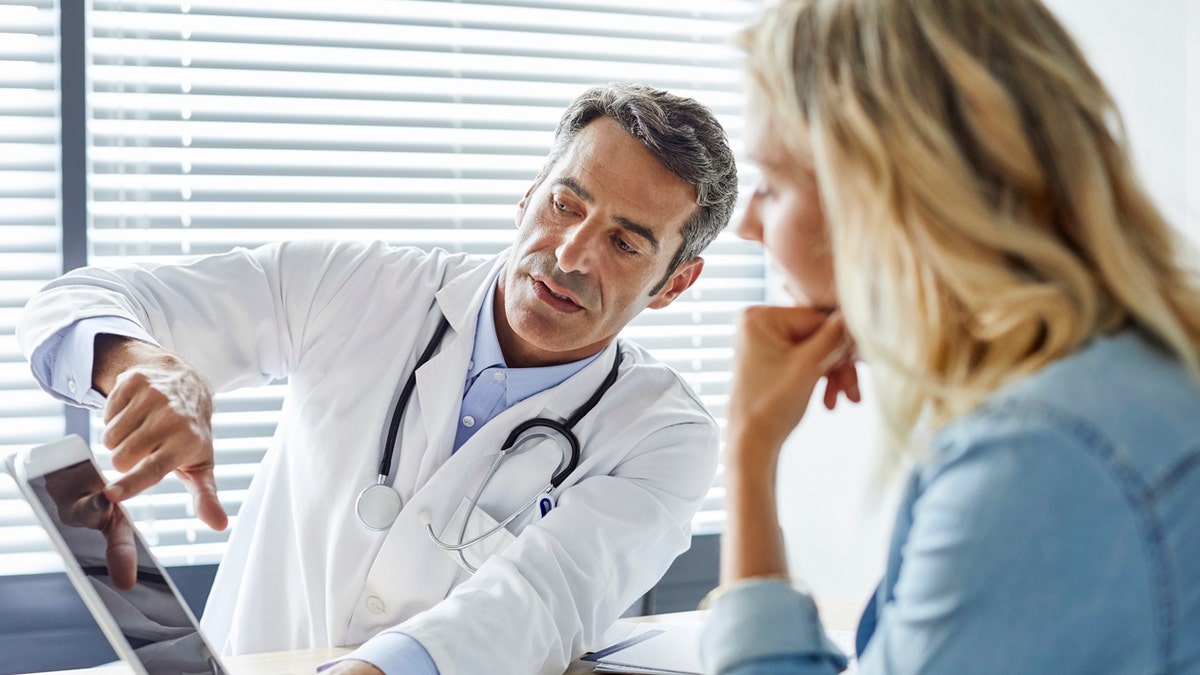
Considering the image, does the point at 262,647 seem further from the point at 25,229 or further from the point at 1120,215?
the point at 1120,215

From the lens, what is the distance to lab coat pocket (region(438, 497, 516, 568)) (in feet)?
4.99

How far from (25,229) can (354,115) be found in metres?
0.75

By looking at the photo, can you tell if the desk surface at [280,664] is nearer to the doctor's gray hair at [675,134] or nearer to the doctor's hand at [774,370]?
the doctor's hand at [774,370]

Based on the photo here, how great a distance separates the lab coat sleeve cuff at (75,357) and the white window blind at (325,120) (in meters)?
0.84

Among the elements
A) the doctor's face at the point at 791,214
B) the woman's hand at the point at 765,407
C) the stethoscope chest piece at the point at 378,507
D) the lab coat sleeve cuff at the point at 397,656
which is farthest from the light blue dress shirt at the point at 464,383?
the doctor's face at the point at 791,214

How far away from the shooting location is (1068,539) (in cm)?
62

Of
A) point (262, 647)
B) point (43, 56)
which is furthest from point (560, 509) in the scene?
point (43, 56)

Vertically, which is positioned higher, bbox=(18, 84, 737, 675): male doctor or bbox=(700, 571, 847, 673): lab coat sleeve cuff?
bbox=(700, 571, 847, 673): lab coat sleeve cuff

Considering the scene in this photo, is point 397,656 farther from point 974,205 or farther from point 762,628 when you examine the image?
point 974,205

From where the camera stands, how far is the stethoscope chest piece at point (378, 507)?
1.54 metres

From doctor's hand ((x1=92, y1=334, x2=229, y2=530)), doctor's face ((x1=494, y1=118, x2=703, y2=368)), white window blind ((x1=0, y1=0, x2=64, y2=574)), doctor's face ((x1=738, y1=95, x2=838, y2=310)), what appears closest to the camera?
doctor's face ((x1=738, y1=95, x2=838, y2=310))

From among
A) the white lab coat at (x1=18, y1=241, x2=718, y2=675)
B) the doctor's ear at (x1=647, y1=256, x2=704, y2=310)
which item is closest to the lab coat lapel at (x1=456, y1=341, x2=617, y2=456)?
the white lab coat at (x1=18, y1=241, x2=718, y2=675)

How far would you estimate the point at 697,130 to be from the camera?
66.8 inches

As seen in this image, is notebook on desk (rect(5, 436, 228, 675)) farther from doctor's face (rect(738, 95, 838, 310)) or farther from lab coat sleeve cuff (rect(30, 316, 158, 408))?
doctor's face (rect(738, 95, 838, 310))
